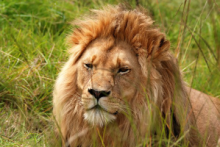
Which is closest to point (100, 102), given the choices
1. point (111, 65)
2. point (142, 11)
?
point (111, 65)

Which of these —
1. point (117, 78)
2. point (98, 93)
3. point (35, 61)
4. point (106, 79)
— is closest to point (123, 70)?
point (117, 78)

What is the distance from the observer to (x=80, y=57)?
3.11m

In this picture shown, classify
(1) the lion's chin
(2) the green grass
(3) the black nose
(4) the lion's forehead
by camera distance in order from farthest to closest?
(2) the green grass
(4) the lion's forehead
(1) the lion's chin
(3) the black nose

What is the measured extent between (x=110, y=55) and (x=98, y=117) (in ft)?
1.63

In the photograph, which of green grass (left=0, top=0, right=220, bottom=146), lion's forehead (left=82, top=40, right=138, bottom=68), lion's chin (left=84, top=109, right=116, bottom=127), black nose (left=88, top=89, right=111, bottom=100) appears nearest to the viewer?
black nose (left=88, top=89, right=111, bottom=100)

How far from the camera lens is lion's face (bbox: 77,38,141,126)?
2666 millimetres

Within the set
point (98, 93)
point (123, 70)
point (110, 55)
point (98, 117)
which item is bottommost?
point (98, 117)

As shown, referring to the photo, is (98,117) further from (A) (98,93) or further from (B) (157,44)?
(B) (157,44)

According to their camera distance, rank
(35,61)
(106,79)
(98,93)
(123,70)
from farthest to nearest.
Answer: (35,61) < (123,70) < (106,79) < (98,93)

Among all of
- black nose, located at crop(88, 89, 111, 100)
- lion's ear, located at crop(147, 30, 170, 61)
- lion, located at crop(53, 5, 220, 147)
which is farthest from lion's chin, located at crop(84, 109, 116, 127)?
lion's ear, located at crop(147, 30, 170, 61)

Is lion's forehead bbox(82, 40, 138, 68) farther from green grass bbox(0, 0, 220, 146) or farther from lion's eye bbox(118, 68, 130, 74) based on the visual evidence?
green grass bbox(0, 0, 220, 146)

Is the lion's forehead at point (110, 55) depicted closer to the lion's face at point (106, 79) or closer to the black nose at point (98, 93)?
the lion's face at point (106, 79)

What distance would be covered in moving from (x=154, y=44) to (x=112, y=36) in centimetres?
35

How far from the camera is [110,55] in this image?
113 inches
